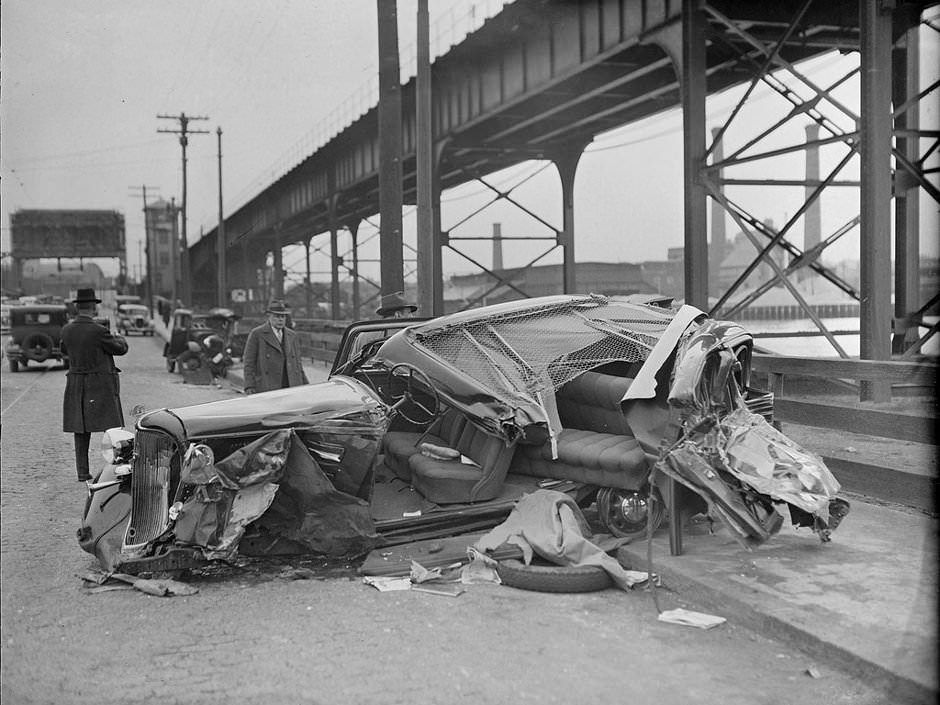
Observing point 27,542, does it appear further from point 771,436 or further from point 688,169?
point 688,169

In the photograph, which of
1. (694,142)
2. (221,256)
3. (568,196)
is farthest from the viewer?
(221,256)

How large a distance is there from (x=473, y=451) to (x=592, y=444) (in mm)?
894

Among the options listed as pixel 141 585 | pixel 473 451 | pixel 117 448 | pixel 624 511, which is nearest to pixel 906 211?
pixel 624 511

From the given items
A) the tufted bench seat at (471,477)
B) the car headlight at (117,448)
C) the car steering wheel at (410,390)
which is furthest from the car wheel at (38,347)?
the tufted bench seat at (471,477)

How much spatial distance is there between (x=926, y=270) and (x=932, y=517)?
428 inches

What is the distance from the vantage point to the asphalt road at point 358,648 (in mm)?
3967

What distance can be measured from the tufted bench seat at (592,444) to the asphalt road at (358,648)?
102 cm

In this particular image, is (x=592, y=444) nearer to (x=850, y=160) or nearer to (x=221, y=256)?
(x=850, y=160)

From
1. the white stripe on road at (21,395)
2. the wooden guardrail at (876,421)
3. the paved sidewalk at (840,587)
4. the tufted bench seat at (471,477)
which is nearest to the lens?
the paved sidewalk at (840,587)

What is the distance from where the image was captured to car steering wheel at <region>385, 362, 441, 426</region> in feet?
21.2

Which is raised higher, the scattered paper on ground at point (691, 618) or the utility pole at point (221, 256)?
the utility pole at point (221, 256)

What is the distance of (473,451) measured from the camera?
674 cm

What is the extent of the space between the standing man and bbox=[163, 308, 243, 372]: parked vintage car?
1314 cm

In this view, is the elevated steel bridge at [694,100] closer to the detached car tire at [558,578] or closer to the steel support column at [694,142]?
the steel support column at [694,142]
